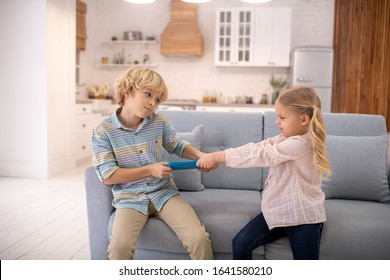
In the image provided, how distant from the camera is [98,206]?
1837mm

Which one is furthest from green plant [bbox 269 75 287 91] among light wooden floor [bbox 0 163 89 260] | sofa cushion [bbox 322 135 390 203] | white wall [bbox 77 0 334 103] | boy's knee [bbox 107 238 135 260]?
boy's knee [bbox 107 238 135 260]

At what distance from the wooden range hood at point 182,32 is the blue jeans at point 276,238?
191 inches

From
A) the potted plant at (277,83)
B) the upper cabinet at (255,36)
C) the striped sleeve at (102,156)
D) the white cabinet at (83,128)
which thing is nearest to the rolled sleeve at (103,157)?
the striped sleeve at (102,156)

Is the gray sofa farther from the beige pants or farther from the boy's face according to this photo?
the boy's face

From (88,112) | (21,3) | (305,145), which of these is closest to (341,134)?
(305,145)

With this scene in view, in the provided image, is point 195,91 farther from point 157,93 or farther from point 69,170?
point 157,93

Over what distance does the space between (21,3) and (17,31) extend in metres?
0.29

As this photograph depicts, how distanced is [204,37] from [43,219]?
174 inches

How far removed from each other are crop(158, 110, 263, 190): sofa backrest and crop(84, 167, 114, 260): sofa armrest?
0.61 meters

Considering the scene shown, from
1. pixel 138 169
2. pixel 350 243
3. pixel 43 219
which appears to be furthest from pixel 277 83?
pixel 138 169

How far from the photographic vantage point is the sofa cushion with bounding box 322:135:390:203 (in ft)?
6.79

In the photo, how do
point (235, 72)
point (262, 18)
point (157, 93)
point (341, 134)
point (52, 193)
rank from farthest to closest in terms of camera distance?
point (235, 72), point (262, 18), point (52, 193), point (341, 134), point (157, 93)
